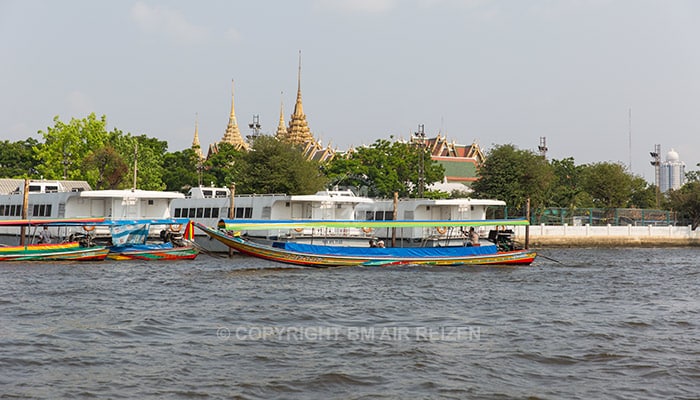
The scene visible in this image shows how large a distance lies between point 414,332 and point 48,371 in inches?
302

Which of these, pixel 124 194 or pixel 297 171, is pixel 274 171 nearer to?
pixel 297 171

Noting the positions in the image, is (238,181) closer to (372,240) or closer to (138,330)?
(372,240)

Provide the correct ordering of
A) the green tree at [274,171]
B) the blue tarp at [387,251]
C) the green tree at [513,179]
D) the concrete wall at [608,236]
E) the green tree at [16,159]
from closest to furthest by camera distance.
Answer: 1. the blue tarp at [387,251]
2. the green tree at [274,171]
3. the concrete wall at [608,236]
4. the green tree at [513,179]
5. the green tree at [16,159]

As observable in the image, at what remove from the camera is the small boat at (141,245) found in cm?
3500

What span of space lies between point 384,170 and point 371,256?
37702mm

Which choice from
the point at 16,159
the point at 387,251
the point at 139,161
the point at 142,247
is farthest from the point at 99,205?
the point at 16,159

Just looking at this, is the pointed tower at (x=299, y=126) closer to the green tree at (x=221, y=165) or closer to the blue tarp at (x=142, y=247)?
the green tree at (x=221, y=165)

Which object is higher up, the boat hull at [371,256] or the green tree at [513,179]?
the green tree at [513,179]

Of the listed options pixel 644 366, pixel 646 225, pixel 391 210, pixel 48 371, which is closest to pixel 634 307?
pixel 644 366

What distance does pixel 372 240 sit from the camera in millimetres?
34438

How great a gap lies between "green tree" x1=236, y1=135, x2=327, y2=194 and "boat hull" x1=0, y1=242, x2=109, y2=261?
25.3 meters

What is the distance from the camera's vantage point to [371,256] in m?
31.6

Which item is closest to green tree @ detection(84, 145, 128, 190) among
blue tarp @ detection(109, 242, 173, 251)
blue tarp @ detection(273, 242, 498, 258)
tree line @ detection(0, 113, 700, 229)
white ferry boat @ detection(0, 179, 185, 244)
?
tree line @ detection(0, 113, 700, 229)

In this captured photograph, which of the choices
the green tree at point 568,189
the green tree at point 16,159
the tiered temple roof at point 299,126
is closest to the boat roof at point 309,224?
the green tree at point 568,189
